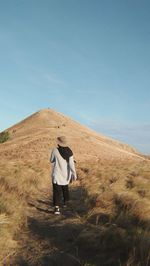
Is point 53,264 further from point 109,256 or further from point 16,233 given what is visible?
point 16,233

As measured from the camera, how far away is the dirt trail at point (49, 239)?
5.37 metres

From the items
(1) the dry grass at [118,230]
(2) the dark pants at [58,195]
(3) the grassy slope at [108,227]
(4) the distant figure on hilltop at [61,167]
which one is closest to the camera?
(1) the dry grass at [118,230]

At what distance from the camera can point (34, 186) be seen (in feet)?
45.9

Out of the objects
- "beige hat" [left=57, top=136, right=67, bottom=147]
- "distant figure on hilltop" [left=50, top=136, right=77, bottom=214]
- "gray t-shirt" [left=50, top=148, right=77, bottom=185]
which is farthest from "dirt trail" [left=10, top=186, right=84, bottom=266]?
"beige hat" [left=57, top=136, right=67, bottom=147]

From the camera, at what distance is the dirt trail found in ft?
17.6

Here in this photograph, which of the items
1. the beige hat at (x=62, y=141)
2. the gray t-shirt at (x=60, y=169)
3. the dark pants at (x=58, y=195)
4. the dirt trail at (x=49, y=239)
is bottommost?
the dirt trail at (x=49, y=239)

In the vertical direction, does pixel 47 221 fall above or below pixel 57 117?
below

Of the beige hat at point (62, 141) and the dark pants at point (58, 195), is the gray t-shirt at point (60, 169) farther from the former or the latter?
the beige hat at point (62, 141)

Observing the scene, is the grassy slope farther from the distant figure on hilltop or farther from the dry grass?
the distant figure on hilltop

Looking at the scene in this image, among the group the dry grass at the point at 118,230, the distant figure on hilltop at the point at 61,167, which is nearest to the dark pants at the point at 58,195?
the distant figure on hilltop at the point at 61,167

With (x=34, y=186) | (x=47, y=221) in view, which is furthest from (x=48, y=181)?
(x=47, y=221)

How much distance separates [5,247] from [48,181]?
10507 millimetres

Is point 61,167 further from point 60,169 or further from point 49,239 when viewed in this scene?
point 49,239

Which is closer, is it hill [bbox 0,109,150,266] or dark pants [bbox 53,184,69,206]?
hill [bbox 0,109,150,266]
